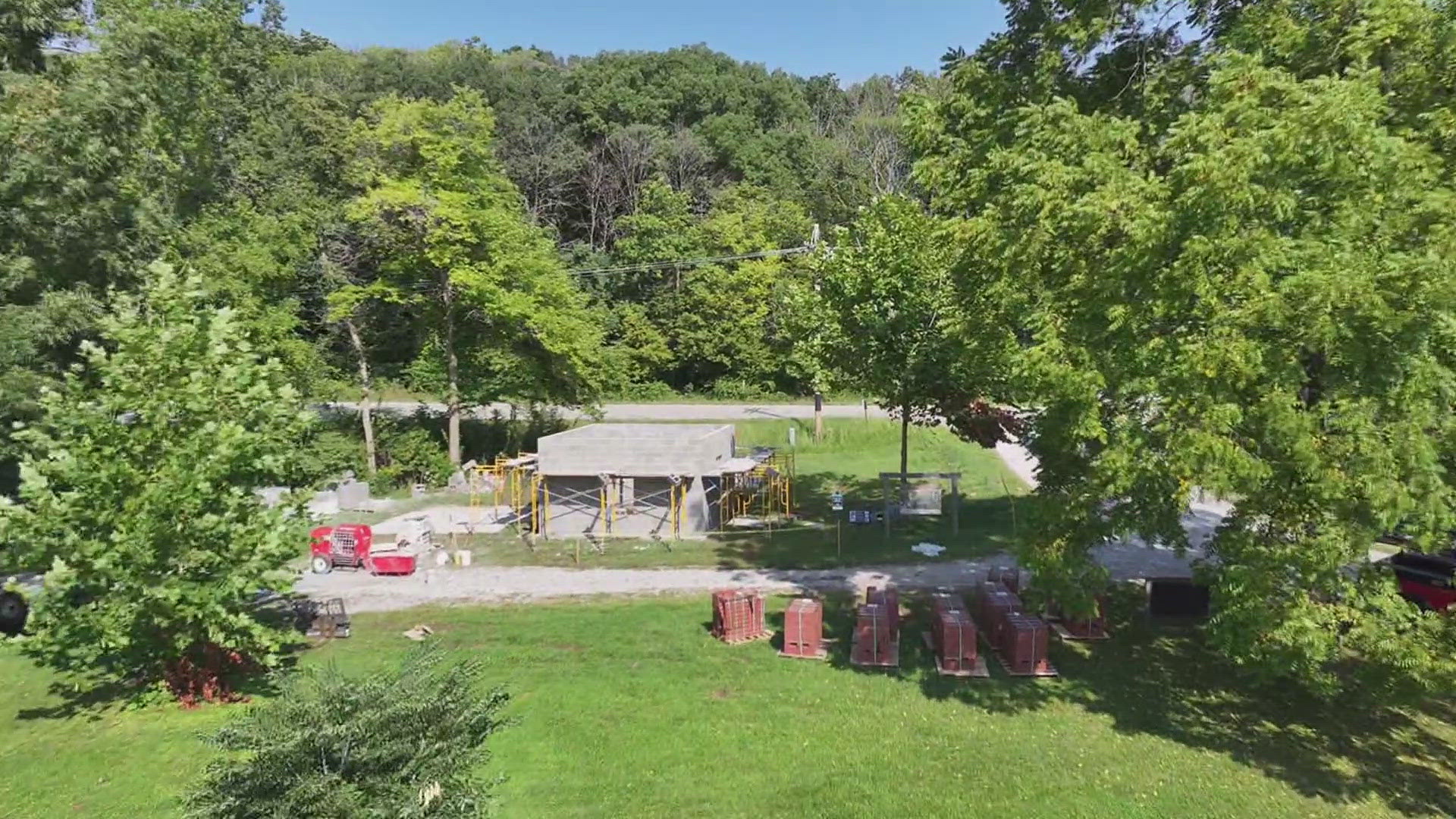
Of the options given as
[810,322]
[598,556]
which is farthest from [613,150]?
[598,556]

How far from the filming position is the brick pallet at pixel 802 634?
15414 mm

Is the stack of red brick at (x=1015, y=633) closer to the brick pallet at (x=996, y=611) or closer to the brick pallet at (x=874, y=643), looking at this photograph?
the brick pallet at (x=996, y=611)

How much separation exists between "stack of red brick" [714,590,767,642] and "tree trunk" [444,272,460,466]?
21789mm

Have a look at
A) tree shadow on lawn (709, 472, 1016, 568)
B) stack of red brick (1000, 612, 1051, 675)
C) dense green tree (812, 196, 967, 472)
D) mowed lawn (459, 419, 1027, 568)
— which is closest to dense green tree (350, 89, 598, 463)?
mowed lawn (459, 419, 1027, 568)

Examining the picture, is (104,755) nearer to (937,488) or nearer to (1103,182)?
(1103,182)

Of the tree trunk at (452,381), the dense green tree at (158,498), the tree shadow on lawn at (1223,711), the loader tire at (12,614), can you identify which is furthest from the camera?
the tree trunk at (452,381)

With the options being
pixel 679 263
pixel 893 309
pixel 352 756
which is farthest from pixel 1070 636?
pixel 679 263

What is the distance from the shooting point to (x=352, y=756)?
6648mm

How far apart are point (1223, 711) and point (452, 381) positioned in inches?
1154

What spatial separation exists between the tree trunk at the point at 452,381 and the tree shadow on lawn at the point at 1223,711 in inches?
911

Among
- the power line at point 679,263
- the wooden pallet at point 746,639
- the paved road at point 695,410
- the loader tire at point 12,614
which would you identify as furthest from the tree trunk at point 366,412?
the wooden pallet at point 746,639

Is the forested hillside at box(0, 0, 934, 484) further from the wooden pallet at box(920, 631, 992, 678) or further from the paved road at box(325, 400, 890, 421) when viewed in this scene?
the wooden pallet at box(920, 631, 992, 678)

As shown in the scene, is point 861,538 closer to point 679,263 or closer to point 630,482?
point 630,482

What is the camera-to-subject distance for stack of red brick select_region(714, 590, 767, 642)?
16062mm
